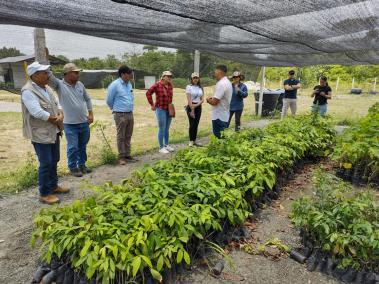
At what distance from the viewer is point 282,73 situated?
41750mm

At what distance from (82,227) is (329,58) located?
247 inches

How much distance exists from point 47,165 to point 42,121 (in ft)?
1.83

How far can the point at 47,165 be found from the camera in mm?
3861

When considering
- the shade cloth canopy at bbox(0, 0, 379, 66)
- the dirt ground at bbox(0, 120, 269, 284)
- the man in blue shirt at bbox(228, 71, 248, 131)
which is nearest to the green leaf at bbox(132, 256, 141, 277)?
the dirt ground at bbox(0, 120, 269, 284)

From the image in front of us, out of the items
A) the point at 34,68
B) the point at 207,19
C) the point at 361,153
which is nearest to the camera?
the point at 207,19

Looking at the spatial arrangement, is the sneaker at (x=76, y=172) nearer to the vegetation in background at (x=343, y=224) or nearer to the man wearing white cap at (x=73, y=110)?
the man wearing white cap at (x=73, y=110)

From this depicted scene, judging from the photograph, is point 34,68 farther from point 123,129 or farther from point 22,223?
point 123,129

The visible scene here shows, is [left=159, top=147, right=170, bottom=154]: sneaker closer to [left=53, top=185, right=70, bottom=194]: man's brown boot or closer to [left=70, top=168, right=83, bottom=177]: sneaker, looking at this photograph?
[left=70, top=168, right=83, bottom=177]: sneaker

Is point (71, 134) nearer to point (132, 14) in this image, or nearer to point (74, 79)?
point (74, 79)

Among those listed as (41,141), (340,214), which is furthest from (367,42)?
(41,141)

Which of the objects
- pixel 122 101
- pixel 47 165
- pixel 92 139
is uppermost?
pixel 122 101

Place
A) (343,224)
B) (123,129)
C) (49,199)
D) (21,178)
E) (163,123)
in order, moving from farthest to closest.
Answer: (163,123) < (123,129) < (21,178) < (49,199) < (343,224)

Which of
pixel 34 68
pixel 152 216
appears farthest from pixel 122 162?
pixel 152 216

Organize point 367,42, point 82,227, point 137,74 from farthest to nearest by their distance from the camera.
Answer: point 137,74
point 367,42
point 82,227
